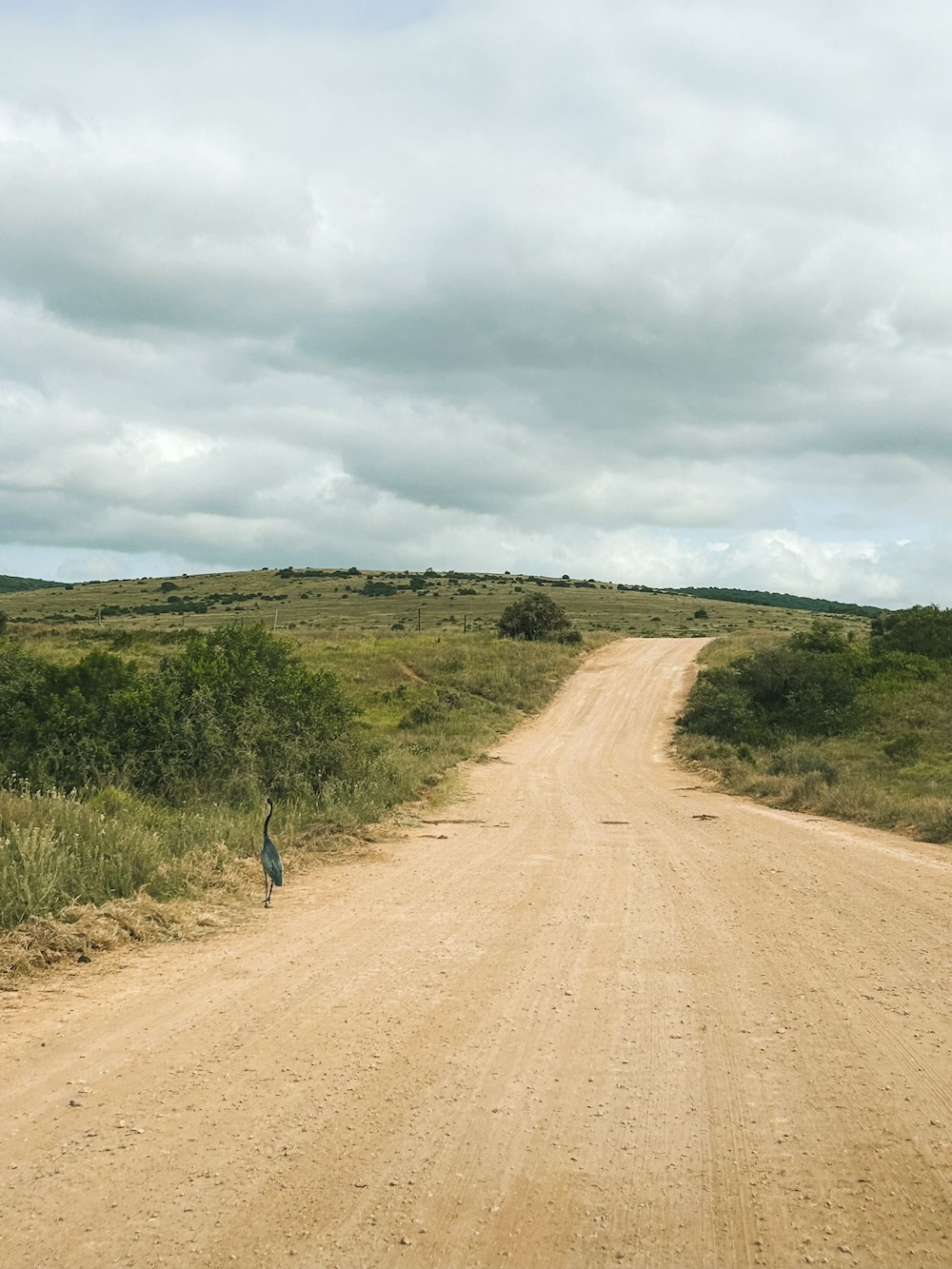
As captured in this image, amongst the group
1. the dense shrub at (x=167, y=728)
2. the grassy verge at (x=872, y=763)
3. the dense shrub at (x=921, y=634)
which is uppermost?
the dense shrub at (x=921, y=634)

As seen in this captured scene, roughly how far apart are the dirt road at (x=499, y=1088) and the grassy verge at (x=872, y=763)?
600 centimetres

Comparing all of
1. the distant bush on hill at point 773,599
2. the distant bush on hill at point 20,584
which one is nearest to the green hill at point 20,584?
the distant bush on hill at point 20,584

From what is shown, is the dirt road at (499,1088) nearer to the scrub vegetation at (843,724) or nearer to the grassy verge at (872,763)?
the grassy verge at (872,763)

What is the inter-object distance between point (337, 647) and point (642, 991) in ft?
129

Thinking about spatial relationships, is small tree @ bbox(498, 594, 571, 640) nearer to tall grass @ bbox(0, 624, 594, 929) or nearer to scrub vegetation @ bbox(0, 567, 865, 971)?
scrub vegetation @ bbox(0, 567, 865, 971)

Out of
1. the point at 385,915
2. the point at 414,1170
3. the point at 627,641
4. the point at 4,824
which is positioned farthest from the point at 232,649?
the point at 627,641

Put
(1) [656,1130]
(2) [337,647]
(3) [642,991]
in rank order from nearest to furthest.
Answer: (1) [656,1130], (3) [642,991], (2) [337,647]

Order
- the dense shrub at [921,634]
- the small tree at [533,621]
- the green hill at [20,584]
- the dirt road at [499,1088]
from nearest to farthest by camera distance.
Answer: the dirt road at [499,1088]
the dense shrub at [921,634]
the small tree at [533,621]
the green hill at [20,584]

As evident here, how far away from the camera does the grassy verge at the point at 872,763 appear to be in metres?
15.9

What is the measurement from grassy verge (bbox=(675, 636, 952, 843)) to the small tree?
74.4ft

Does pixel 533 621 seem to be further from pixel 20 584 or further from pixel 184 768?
pixel 20 584

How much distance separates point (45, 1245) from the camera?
12.2 feet

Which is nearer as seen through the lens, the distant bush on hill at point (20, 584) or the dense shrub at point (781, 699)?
the dense shrub at point (781, 699)

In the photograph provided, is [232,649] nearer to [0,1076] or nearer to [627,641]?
[0,1076]
